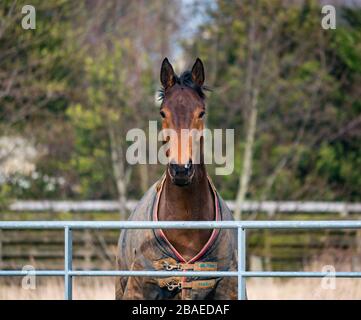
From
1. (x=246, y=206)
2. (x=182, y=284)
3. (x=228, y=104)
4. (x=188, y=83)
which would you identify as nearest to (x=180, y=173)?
(x=182, y=284)

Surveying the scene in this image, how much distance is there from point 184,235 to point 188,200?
29cm

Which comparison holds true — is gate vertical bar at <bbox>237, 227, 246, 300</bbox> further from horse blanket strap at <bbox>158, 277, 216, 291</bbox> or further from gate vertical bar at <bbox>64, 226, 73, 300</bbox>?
gate vertical bar at <bbox>64, 226, 73, 300</bbox>

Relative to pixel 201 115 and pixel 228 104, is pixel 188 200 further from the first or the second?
pixel 228 104

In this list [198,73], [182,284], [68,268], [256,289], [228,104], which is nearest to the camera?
[68,268]

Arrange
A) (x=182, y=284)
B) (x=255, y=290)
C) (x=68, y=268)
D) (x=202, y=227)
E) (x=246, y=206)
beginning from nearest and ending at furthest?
1. (x=202, y=227)
2. (x=68, y=268)
3. (x=182, y=284)
4. (x=255, y=290)
5. (x=246, y=206)

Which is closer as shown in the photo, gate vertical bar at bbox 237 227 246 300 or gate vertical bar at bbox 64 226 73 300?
gate vertical bar at bbox 237 227 246 300

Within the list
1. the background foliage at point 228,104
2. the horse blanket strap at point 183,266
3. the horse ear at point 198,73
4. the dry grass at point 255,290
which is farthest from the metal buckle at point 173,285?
the background foliage at point 228,104

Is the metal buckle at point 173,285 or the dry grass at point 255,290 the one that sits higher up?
the metal buckle at point 173,285

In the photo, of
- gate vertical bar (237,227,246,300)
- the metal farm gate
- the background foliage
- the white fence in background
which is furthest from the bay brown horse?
the white fence in background

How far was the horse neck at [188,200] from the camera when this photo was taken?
7.21 m

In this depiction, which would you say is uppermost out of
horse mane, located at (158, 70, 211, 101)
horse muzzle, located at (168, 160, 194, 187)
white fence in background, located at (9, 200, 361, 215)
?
horse mane, located at (158, 70, 211, 101)

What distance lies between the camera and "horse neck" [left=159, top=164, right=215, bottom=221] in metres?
7.21

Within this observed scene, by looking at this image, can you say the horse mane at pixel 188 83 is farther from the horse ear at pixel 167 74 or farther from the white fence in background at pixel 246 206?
the white fence in background at pixel 246 206

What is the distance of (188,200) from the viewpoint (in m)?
7.23
